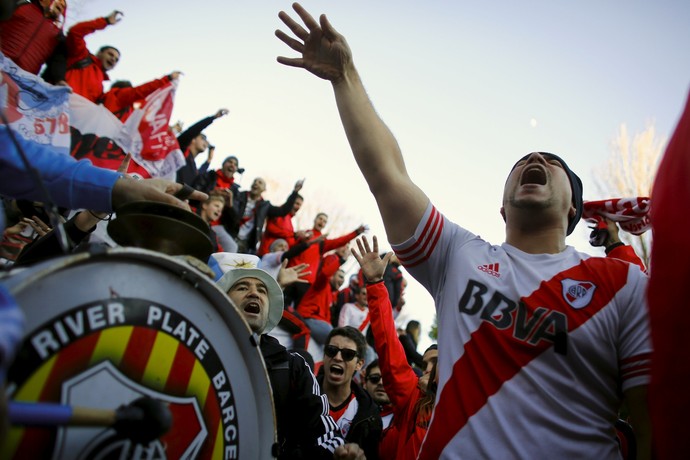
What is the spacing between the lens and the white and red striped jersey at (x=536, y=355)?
5.45 ft

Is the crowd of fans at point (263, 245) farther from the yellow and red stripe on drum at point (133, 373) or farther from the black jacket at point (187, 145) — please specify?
the yellow and red stripe on drum at point (133, 373)

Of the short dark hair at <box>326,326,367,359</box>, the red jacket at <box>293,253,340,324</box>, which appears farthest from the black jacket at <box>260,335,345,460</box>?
the red jacket at <box>293,253,340,324</box>

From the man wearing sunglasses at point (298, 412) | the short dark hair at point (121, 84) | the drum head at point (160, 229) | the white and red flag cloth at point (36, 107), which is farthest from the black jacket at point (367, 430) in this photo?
the short dark hair at point (121, 84)

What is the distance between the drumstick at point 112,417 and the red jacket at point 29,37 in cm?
517

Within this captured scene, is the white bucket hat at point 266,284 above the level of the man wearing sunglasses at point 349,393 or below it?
above

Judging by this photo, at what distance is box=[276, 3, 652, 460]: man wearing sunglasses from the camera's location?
168 cm

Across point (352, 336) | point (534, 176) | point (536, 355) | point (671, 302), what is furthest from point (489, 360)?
point (352, 336)

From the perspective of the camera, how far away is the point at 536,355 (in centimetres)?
175

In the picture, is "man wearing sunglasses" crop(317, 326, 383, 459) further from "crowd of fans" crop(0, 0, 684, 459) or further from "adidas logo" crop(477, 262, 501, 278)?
"adidas logo" crop(477, 262, 501, 278)

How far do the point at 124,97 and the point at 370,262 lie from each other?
496 cm

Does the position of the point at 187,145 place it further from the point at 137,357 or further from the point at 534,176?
the point at 137,357

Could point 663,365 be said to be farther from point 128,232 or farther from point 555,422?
point 128,232

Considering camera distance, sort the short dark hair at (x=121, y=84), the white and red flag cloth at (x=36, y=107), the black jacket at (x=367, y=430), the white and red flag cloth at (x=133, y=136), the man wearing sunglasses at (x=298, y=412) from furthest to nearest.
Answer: the short dark hair at (x=121, y=84)
the white and red flag cloth at (x=133, y=136)
the white and red flag cloth at (x=36, y=107)
the black jacket at (x=367, y=430)
the man wearing sunglasses at (x=298, y=412)

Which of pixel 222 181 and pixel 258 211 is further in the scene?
pixel 258 211
